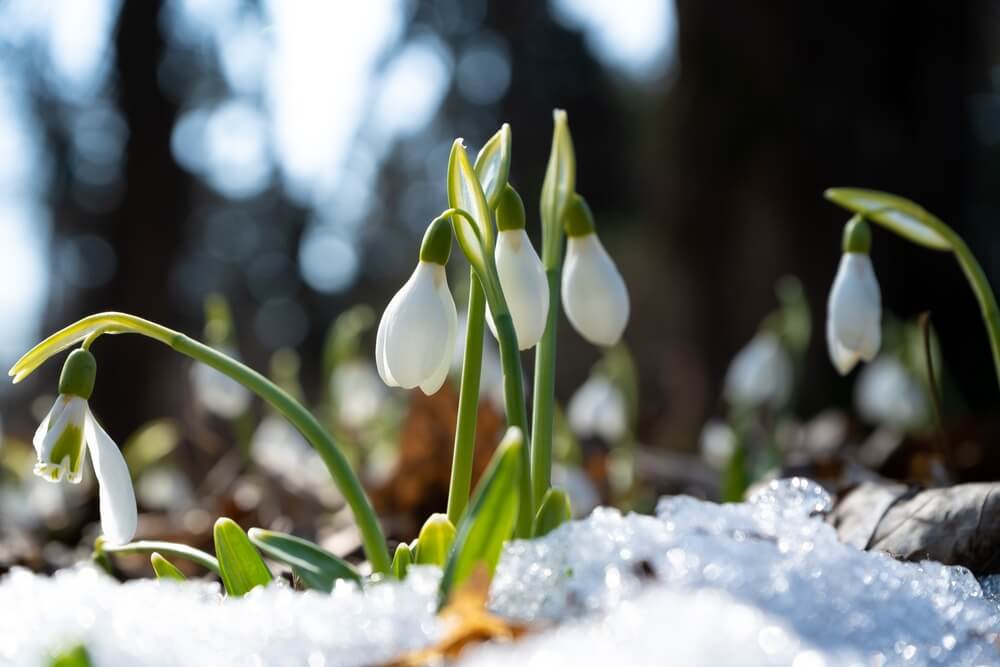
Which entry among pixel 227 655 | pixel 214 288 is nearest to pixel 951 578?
pixel 227 655

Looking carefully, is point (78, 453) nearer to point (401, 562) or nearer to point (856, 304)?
point (401, 562)

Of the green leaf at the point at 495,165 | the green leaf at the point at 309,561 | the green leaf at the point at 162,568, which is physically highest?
the green leaf at the point at 495,165

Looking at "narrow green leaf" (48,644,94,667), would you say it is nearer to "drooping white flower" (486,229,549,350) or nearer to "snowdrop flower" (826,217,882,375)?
"drooping white flower" (486,229,549,350)

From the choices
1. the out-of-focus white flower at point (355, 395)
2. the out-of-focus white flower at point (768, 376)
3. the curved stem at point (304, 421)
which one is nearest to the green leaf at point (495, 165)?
the curved stem at point (304, 421)

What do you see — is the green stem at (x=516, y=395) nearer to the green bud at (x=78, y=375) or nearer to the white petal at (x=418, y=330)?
the white petal at (x=418, y=330)

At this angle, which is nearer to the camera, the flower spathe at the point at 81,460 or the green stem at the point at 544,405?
the flower spathe at the point at 81,460

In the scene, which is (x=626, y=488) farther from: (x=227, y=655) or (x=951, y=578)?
(x=227, y=655)

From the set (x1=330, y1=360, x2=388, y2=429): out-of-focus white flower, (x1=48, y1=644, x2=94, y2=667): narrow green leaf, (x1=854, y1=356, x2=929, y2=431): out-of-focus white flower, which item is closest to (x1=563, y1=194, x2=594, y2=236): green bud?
(x1=48, y1=644, x2=94, y2=667): narrow green leaf
